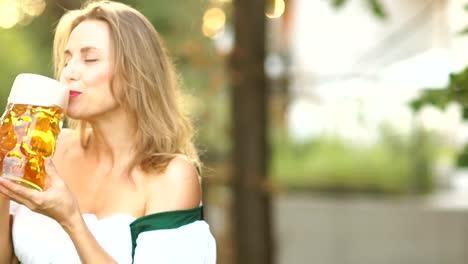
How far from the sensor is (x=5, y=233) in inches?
103

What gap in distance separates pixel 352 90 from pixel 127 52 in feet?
22.0

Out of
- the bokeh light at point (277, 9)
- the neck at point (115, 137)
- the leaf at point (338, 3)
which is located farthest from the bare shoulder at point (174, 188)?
the bokeh light at point (277, 9)

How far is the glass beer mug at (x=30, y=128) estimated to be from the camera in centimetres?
227

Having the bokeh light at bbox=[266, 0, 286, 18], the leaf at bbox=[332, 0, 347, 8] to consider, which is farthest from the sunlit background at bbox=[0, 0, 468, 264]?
the leaf at bbox=[332, 0, 347, 8]

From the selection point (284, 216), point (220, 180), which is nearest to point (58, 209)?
point (220, 180)

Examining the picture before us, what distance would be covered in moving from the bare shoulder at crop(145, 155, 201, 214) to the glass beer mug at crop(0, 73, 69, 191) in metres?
0.35

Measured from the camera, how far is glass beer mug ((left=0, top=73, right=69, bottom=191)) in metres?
2.27

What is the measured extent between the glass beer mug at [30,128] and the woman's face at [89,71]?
15 centimetres

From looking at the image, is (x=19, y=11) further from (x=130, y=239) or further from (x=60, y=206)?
→ (x=60, y=206)

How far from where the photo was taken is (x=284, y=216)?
27.3 feet

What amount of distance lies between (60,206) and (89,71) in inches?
17.9

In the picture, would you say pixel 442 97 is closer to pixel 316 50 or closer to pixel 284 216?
pixel 284 216

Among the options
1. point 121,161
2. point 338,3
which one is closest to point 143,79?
point 121,161

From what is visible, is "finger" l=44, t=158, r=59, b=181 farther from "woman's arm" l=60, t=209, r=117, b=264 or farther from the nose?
the nose
